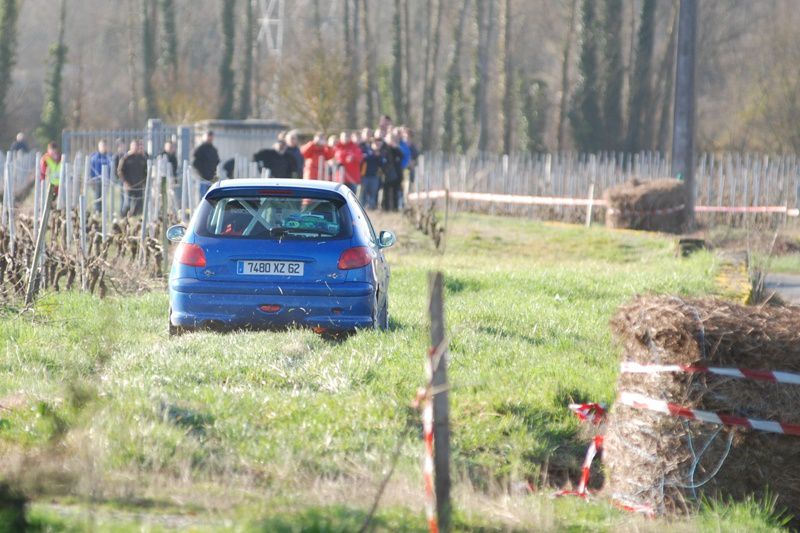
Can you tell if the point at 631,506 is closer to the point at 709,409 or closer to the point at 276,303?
the point at 709,409

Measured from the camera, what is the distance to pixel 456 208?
35.2 m

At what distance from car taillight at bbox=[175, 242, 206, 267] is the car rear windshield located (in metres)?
0.15

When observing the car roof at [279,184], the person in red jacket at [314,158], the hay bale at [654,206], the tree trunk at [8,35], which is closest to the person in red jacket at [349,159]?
the person in red jacket at [314,158]

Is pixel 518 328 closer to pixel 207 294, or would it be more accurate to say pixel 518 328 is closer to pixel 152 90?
pixel 207 294

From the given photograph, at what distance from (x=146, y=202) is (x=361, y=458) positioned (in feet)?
31.2

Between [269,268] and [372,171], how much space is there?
18.6 meters

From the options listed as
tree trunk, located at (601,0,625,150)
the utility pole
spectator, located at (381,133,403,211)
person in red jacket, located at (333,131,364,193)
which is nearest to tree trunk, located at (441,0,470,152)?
tree trunk, located at (601,0,625,150)

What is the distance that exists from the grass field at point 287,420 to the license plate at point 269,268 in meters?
0.49

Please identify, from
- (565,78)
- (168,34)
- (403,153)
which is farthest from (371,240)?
(168,34)

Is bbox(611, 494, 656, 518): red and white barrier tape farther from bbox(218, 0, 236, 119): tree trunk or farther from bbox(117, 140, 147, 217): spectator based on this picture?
bbox(218, 0, 236, 119): tree trunk

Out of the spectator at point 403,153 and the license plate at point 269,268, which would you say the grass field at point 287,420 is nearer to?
the license plate at point 269,268

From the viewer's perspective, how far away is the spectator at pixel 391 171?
97.7 ft

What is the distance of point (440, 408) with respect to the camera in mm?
5445

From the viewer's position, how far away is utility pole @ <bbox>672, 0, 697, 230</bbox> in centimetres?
2417
